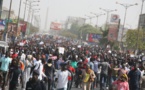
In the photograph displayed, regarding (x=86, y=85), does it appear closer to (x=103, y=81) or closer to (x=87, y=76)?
(x=87, y=76)

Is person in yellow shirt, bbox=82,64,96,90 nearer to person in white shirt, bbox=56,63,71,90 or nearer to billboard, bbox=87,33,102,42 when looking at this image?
person in white shirt, bbox=56,63,71,90

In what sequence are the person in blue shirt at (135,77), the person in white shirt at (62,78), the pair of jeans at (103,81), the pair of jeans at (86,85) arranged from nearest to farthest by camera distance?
1. the person in white shirt at (62,78)
2. the person in blue shirt at (135,77)
3. the pair of jeans at (86,85)
4. the pair of jeans at (103,81)

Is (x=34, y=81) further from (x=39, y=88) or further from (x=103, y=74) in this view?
(x=103, y=74)

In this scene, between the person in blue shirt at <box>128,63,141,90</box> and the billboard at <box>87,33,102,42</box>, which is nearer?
the person in blue shirt at <box>128,63,141,90</box>

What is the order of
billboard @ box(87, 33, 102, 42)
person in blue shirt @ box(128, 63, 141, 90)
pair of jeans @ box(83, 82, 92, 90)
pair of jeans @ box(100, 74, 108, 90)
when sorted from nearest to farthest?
person in blue shirt @ box(128, 63, 141, 90), pair of jeans @ box(83, 82, 92, 90), pair of jeans @ box(100, 74, 108, 90), billboard @ box(87, 33, 102, 42)

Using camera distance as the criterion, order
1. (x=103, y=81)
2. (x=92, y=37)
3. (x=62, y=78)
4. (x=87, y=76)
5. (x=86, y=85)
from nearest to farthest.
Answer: (x=62, y=78) → (x=87, y=76) → (x=86, y=85) → (x=103, y=81) → (x=92, y=37)

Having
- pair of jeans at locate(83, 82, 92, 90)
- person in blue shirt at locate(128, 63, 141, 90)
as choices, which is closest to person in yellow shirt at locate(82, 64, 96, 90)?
pair of jeans at locate(83, 82, 92, 90)

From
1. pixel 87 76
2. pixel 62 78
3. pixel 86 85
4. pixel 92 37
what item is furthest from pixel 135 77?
pixel 92 37

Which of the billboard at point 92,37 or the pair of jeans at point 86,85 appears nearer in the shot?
the pair of jeans at point 86,85

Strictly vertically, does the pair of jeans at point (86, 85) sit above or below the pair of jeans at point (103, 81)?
above

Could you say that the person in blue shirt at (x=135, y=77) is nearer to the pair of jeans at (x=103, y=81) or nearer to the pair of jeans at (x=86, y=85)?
the pair of jeans at (x=86, y=85)

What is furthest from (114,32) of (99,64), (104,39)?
(99,64)

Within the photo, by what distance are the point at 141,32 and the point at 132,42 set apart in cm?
321

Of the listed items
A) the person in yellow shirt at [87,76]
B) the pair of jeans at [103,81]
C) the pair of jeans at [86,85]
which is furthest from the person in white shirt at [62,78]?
the pair of jeans at [103,81]
